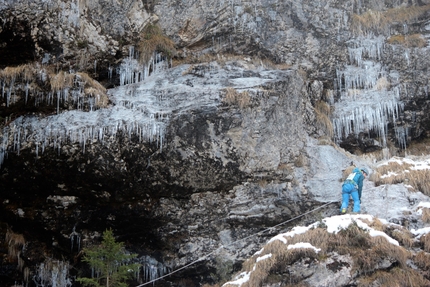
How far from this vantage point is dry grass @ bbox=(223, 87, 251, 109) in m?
13.8

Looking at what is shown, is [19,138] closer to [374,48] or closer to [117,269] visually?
[117,269]

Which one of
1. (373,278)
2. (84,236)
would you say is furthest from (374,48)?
(84,236)

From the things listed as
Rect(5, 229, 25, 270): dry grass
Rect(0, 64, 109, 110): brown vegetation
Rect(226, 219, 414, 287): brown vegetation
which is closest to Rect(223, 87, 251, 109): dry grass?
Rect(0, 64, 109, 110): brown vegetation

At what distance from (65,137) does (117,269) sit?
3.77 metres

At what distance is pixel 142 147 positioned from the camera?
13.4 metres

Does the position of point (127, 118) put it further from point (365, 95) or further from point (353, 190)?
point (365, 95)

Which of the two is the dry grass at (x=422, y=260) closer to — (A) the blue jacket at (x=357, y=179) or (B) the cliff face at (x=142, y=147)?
(A) the blue jacket at (x=357, y=179)

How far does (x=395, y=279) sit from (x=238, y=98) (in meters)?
6.38

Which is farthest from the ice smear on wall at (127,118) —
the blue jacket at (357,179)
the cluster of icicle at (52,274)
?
the blue jacket at (357,179)

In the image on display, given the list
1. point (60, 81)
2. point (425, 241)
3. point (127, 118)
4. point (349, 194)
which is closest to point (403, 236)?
point (425, 241)

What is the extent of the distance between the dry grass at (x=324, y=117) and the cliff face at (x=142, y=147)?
1.53 feet

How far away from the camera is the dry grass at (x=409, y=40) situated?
17031mm

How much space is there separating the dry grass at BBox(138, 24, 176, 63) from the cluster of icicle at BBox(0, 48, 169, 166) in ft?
8.88

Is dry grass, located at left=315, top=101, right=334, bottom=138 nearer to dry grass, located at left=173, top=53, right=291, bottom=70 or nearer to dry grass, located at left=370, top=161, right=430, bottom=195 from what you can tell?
dry grass, located at left=173, top=53, right=291, bottom=70
